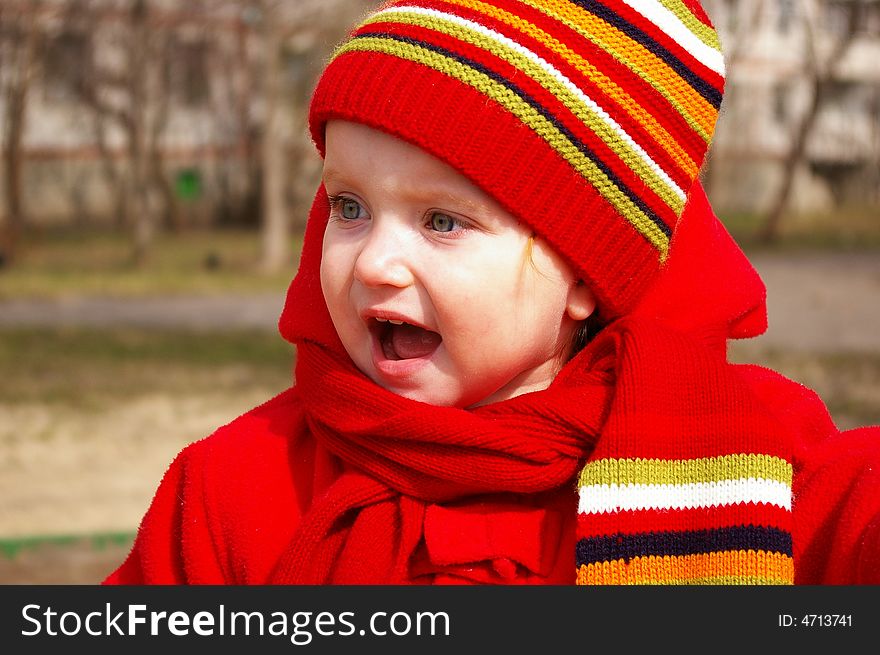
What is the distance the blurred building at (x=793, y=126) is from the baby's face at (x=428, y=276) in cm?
2228

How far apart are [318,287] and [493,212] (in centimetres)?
38

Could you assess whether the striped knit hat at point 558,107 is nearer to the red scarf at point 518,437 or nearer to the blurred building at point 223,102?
the red scarf at point 518,437

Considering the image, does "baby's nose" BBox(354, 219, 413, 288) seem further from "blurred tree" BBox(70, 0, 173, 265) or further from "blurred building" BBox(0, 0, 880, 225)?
"blurred tree" BBox(70, 0, 173, 265)

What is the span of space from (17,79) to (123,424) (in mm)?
11958

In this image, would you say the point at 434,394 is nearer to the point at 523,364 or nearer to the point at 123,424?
the point at 523,364

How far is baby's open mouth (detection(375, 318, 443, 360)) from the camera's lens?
5.77ft

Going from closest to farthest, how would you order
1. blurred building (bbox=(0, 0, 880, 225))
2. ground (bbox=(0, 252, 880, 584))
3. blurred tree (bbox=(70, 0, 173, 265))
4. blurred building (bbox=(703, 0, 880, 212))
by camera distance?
ground (bbox=(0, 252, 880, 584)), blurred tree (bbox=(70, 0, 173, 265)), blurred building (bbox=(0, 0, 880, 225)), blurred building (bbox=(703, 0, 880, 212))

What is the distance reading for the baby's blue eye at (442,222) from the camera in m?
1.70

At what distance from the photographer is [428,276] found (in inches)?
65.5

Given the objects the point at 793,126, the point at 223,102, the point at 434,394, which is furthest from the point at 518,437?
the point at 793,126

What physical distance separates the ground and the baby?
2158mm

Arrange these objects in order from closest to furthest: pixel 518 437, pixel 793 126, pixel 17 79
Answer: pixel 518 437 < pixel 17 79 < pixel 793 126

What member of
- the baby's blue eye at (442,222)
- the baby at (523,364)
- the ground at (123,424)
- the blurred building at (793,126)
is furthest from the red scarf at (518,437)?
the blurred building at (793,126)

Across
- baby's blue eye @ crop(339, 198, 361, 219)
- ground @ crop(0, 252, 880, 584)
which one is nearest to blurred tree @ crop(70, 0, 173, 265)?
ground @ crop(0, 252, 880, 584)
